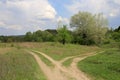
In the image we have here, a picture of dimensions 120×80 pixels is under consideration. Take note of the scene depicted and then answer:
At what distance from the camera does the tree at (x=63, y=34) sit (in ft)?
252

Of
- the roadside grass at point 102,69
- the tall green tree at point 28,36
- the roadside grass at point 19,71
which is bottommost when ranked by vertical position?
the roadside grass at point 102,69

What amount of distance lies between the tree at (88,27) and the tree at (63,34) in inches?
469

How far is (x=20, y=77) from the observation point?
1692cm

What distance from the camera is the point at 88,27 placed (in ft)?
289

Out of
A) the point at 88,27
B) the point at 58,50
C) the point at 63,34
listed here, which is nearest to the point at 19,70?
the point at 58,50

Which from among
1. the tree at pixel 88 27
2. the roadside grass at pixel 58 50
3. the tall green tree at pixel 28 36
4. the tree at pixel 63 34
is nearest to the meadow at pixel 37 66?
the roadside grass at pixel 58 50

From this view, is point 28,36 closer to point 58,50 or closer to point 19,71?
point 58,50

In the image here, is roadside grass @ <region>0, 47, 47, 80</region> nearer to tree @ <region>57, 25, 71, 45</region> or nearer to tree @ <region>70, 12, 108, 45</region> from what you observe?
tree @ <region>57, 25, 71, 45</region>

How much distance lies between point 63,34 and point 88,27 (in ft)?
47.2

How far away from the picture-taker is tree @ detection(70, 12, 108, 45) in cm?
8806

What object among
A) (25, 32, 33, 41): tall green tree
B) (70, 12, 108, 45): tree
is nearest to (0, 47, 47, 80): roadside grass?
(70, 12, 108, 45): tree

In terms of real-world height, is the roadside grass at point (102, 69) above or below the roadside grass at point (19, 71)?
below

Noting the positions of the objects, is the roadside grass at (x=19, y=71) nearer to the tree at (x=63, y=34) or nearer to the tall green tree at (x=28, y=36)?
the tree at (x=63, y=34)

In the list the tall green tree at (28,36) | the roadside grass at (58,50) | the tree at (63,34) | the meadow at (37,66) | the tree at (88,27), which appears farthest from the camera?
the tall green tree at (28,36)
